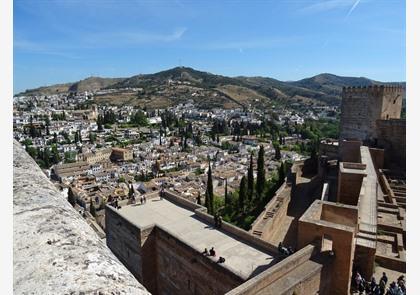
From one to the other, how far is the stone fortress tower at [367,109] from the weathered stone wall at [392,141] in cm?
29

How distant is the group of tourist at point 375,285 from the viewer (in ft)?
20.3

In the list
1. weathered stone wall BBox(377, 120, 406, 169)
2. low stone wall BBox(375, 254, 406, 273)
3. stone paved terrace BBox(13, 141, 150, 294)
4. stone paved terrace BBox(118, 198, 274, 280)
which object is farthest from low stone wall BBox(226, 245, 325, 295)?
weathered stone wall BBox(377, 120, 406, 169)

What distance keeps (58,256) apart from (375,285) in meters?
6.73

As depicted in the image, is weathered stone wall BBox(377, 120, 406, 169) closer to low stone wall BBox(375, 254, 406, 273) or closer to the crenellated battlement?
the crenellated battlement

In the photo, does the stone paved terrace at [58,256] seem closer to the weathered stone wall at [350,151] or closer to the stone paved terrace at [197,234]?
the stone paved terrace at [197,234]

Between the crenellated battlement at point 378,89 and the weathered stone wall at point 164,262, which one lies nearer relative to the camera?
the weathered stone wall at point 164,262

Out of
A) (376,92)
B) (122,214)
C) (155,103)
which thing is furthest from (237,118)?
(122,214)

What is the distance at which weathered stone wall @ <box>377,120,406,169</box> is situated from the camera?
1563 centimetres

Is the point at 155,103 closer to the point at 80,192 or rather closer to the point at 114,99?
the point at 114,99

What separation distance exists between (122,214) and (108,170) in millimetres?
49125

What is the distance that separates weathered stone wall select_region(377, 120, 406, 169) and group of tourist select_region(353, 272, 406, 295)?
420 inches

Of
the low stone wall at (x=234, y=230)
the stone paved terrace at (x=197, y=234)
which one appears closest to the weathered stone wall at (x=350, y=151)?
the low stone wall at (x=234, y=230)

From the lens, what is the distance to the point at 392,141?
15.9 meters

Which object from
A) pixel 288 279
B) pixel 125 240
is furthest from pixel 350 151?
pixel 288 279
